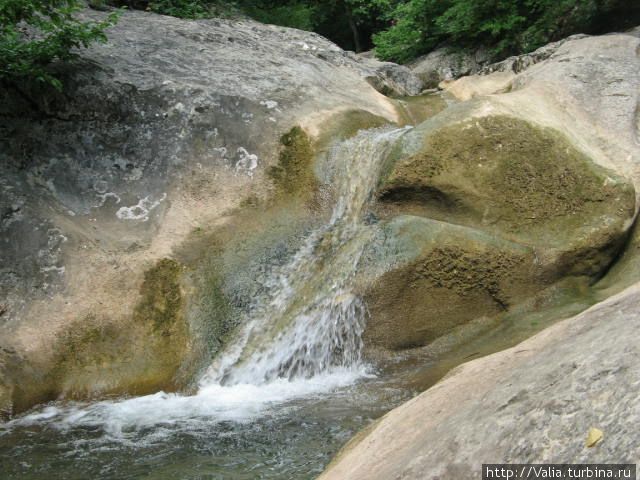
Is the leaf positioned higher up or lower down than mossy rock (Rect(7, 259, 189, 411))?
higher up

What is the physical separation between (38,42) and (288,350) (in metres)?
3.97

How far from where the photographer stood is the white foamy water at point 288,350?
4.81 meters

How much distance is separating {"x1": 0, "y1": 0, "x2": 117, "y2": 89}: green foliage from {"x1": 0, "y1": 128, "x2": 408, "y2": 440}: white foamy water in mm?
2996

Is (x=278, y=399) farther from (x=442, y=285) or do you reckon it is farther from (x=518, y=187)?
(x=518, y=187)

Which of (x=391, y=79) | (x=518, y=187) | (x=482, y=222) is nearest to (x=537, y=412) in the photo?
(x=482, y=222)

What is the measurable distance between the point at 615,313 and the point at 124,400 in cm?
403

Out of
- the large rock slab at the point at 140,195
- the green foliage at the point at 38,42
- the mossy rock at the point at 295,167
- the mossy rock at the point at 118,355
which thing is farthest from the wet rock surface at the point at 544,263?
the green foliage at the point at 38,42

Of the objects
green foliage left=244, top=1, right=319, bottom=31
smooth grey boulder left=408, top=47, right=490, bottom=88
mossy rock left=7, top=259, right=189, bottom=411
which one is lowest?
mossy rock left=7, top=259, right=189, bottom=411

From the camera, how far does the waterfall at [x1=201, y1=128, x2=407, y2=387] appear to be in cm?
543

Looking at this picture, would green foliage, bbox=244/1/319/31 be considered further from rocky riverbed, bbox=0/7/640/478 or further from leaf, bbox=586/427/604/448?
leaf, bbox=586/427/604/448

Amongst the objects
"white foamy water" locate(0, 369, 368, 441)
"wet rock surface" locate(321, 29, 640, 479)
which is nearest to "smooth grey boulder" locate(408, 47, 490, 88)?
"wet rock surface" locate(321, 29, 640, 479)

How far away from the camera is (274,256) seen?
20.7ft

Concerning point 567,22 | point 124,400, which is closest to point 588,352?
point 124,400

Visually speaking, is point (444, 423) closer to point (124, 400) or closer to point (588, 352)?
point (588, 352)
